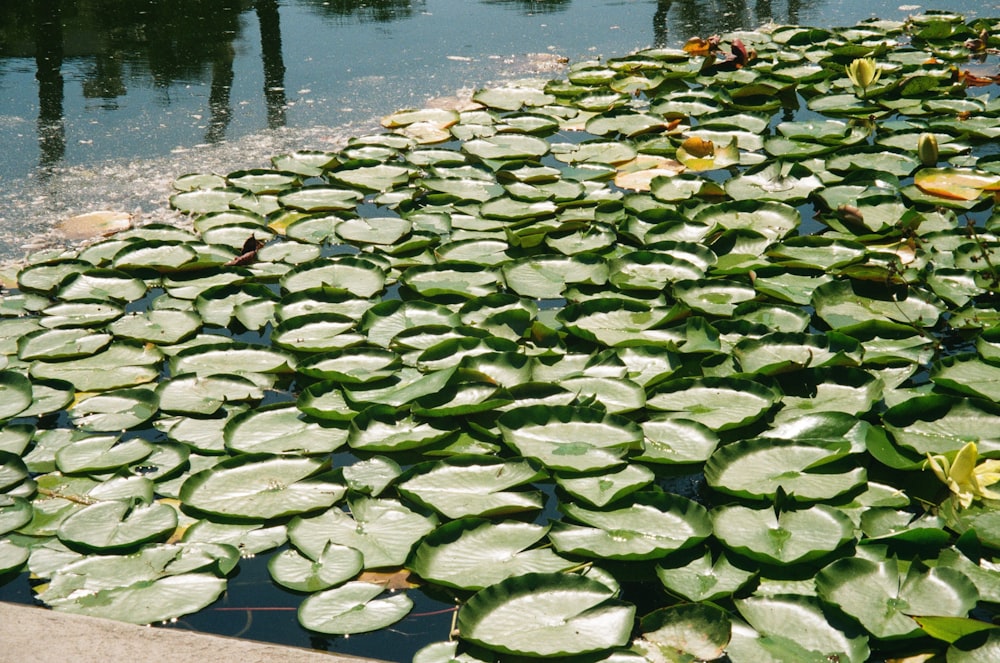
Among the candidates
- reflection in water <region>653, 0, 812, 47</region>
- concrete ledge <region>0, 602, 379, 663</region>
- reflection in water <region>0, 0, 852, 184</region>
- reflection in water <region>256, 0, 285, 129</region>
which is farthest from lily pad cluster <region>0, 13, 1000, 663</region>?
reflection in water <region>653, 0, 812, 47</region>

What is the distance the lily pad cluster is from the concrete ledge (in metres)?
0.12

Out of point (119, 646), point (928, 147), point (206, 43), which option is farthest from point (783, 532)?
point (206, 43)

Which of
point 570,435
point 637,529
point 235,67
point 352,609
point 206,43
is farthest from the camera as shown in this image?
point 206,43

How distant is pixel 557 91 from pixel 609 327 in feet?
7.31

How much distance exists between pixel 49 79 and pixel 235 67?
0.89 meters

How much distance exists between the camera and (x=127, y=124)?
3.99 metres

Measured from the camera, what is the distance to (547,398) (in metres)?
2.07

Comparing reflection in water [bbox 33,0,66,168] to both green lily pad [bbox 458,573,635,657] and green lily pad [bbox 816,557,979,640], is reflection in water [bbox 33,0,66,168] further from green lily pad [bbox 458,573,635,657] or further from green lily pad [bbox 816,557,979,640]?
green lily pad [bbox 816,557,979,640]

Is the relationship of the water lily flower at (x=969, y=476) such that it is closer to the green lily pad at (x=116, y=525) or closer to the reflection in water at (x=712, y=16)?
the green lily pad at (x=116, y=525)

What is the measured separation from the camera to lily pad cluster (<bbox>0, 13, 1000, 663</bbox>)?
157cm

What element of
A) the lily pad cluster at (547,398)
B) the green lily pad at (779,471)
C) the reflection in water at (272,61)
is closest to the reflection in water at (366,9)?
the reflection in water at (272,61)

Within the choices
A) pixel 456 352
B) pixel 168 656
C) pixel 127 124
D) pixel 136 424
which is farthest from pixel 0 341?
pixel 127 124

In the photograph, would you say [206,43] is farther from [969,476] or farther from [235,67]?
[969,476]

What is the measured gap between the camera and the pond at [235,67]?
11.6ft
